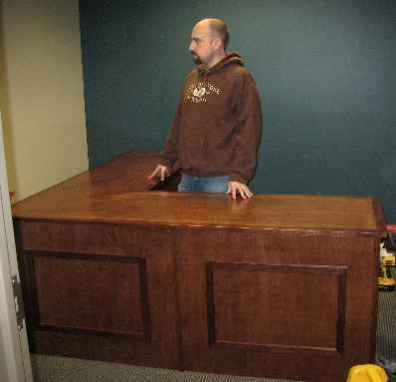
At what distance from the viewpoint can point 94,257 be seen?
227 centimetres

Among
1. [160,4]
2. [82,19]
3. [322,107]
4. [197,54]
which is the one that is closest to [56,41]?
[82,19]

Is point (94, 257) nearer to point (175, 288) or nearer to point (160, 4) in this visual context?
point (175, 288)

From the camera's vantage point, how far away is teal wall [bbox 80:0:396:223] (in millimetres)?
3660

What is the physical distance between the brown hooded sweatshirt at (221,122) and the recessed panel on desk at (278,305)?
21.9 inches

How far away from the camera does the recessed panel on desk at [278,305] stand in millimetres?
2080

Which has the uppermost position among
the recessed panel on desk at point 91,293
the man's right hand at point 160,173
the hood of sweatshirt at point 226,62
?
the hood of sweatshirt at point 226,62

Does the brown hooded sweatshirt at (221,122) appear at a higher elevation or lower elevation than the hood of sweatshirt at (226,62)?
lower

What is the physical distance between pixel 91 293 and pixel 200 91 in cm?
111

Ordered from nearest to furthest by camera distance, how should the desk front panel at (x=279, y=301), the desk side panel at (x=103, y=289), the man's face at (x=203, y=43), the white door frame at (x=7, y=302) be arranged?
→ 1. the white door frame at (x=7, y=302)
2. the desk front panel at (x=279, y=301)
3. the desk side panel at (x=103, y=289)
4. the man's face at (x=203, y=43)

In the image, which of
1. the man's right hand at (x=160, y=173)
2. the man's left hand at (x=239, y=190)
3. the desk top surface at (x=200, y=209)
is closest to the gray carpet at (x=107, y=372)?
the desk top surface at (x=200, y=209)

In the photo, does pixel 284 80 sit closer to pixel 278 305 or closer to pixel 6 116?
pixel 6 116

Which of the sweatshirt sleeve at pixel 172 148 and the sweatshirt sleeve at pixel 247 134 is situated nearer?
the sweatshirt sleeve at pixel 247 134

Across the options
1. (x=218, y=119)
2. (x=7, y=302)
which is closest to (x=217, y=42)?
(x=218, y=119)

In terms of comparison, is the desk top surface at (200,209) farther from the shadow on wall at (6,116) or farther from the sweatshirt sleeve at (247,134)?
the shadow on wall at (6,116)
